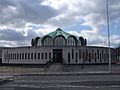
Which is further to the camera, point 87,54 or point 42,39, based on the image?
point 42,39

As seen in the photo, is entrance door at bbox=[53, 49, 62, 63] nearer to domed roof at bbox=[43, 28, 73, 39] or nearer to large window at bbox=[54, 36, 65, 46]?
large window at bbox=[54, 36, 65, 46]

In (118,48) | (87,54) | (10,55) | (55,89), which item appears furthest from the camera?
(118,48)

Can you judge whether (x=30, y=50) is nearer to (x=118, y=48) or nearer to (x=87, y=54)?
(x=87, y=54)

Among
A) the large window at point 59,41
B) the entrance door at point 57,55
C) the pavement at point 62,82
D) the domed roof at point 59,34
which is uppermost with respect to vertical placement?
the domed roof at point 59,34

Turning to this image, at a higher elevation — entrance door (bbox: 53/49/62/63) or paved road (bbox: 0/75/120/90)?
entrance door (bbox: 53/49/62/63)

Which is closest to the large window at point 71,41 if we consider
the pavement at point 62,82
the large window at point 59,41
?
the large window at point 59,41

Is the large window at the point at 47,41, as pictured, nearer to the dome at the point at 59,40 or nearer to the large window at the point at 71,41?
the dome at the point at 59,40

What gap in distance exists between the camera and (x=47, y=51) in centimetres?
7594

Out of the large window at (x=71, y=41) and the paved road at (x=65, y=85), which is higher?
the large window at (x=71, y=41)

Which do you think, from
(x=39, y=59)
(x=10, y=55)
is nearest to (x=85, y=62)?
(x=39, y=59)

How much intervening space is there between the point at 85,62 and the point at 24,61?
1788 cm

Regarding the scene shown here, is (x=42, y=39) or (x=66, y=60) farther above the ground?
(x=42, y=39)

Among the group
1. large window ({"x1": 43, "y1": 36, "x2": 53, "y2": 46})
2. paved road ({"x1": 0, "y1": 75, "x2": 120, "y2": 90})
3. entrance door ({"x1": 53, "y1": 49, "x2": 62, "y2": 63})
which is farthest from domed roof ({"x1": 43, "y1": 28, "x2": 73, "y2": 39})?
paved road ({"x1": 0, "y1": 75, "x2": 120, "y2": 90})

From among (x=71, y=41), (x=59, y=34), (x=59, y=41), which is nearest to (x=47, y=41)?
(x=59, y=41)
